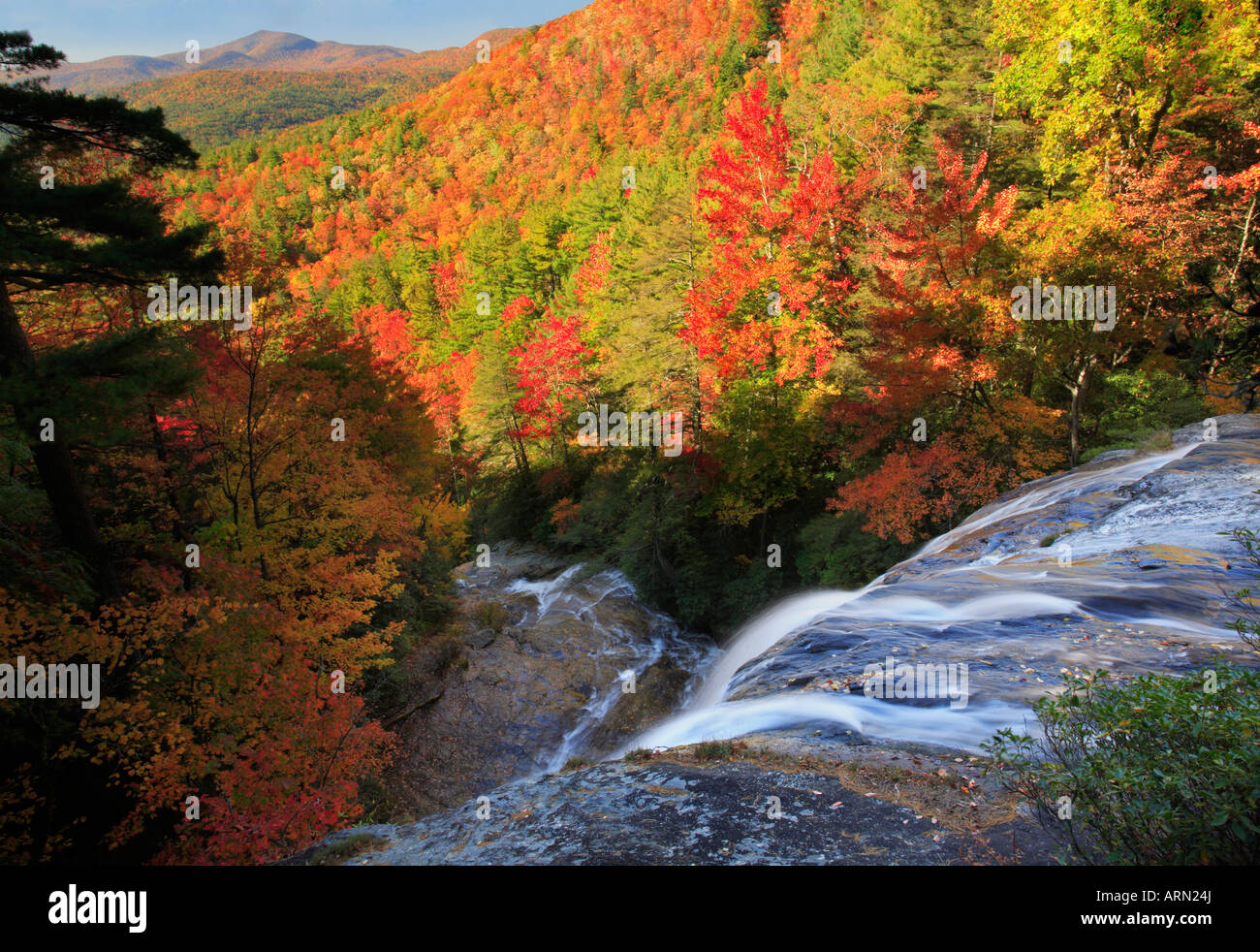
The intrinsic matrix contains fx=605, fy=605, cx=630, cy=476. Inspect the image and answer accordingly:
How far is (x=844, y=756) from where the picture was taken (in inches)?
224

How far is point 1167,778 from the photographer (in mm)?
2816

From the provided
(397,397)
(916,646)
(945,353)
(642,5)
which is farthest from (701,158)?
(642,5)

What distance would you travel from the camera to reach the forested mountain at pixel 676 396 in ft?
29.1

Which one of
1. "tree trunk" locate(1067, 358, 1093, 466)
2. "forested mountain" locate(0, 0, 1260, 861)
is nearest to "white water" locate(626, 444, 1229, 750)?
"tree trunk" locate(1067, 358, 1093, 466)

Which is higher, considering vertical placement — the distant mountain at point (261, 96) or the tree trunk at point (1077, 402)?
the distant mountain at point (261, 96)

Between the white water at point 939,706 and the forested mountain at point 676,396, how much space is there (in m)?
2.45

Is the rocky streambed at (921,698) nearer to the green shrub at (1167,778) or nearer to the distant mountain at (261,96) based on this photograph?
the green shrub at (1167,778)

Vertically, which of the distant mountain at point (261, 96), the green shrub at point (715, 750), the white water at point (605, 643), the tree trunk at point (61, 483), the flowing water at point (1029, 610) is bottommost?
the white water at point (605, 643)

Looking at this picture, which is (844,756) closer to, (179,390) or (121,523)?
(179,390)

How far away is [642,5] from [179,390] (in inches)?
5369

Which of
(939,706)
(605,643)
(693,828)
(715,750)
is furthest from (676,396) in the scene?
(693,828)

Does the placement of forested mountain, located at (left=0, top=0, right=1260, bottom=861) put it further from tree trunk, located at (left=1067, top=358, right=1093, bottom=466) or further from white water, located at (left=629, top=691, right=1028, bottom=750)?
white water, located at (left=629, top=691, right=1028, bottom=750)

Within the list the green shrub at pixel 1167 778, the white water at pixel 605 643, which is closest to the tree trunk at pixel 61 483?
the white water at pixel 605 643

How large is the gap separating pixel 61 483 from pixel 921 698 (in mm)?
12280
